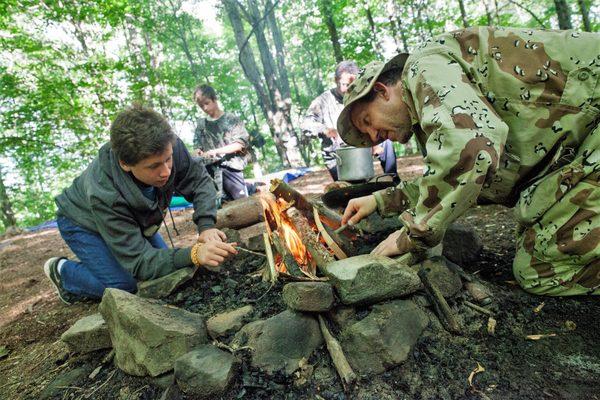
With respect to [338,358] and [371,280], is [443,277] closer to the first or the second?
[371,280]

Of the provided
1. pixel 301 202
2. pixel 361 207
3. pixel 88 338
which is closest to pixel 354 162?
pixel 301 202

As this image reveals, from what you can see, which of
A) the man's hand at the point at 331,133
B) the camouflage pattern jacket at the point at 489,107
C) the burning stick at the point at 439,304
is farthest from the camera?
the man's hand at the point at 331,133

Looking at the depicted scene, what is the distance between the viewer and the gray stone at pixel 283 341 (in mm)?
1693

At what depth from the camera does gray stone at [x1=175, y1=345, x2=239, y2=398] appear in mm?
1582

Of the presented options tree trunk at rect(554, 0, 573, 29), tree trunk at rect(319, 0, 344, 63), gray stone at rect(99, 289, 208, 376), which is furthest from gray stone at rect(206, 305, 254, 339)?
tree trunk at rect(319, 0, 344, 63)

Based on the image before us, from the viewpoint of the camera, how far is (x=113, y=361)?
2.06 meters

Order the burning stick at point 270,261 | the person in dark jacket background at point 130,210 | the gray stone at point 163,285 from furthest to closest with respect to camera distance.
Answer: the gray stone at point 163,285, the person in dark jacket background at point 130,210, the burning stick at point 270,261

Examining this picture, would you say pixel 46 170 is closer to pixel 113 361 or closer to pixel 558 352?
pixel 113 361

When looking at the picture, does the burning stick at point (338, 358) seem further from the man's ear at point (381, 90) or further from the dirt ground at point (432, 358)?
the man's ear at point (381, 90)

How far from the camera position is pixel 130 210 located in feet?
8.52

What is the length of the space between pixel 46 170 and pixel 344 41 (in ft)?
66.5

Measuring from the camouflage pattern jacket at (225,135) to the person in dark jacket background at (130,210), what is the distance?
2.99 m

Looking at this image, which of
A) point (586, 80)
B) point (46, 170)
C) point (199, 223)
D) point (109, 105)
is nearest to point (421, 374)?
point (586, 80)

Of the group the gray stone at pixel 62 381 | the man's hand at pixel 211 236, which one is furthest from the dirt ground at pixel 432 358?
the man's hand at pixel 211 236
